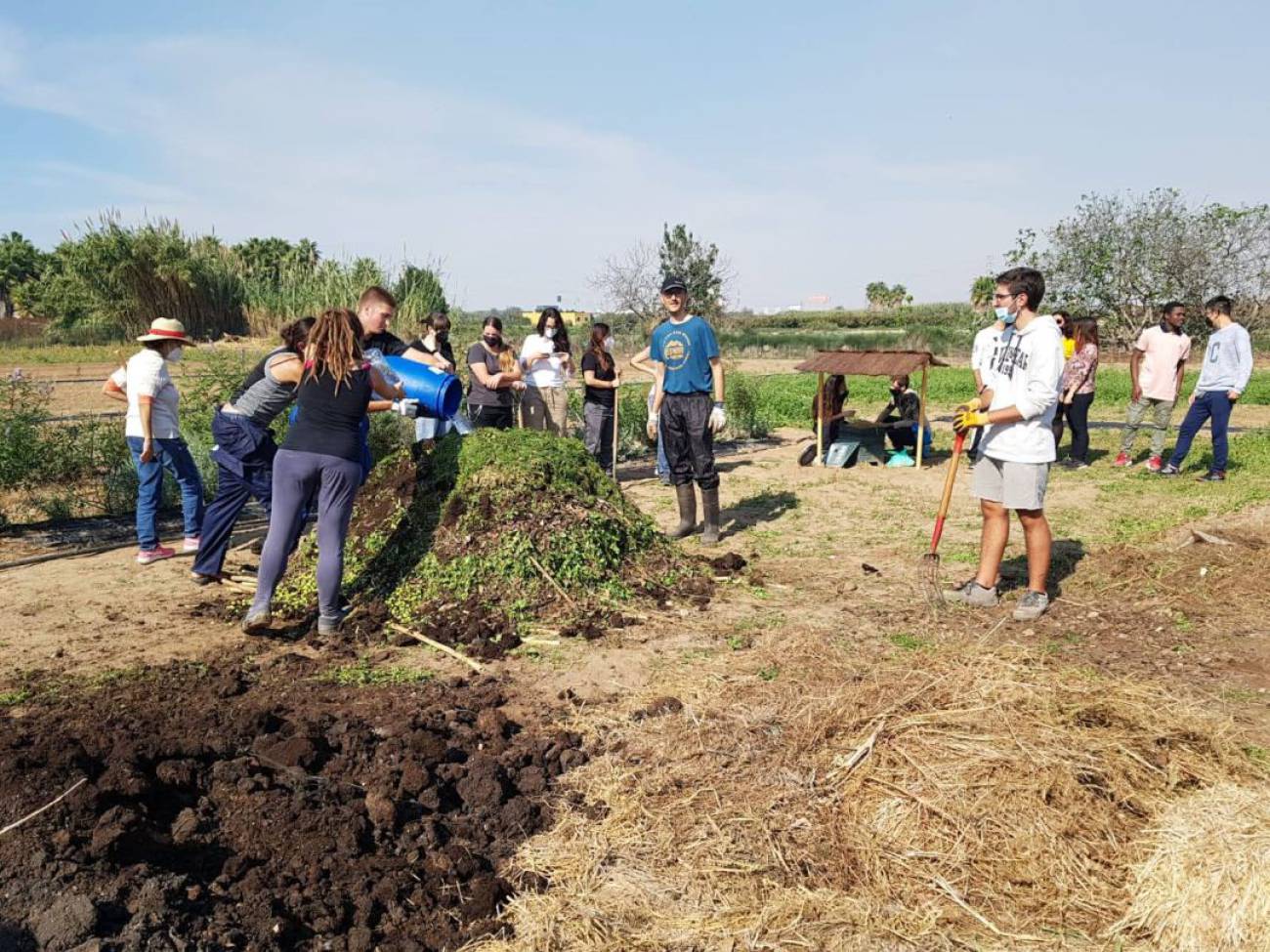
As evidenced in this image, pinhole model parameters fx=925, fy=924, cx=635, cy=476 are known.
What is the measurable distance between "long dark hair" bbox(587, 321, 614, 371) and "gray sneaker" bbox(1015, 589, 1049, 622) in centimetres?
514

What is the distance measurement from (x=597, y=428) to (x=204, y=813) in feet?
22.3

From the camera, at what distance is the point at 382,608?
17.6 ft

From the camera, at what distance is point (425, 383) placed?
596cm

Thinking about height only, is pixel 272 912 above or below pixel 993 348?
below

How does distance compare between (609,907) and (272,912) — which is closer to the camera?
(272,912)

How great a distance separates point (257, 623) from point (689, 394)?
11.4 ft

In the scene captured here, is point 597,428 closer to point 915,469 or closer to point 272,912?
point 915,469

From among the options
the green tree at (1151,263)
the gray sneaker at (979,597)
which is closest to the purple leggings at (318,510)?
the gray sneaker at (979,597)

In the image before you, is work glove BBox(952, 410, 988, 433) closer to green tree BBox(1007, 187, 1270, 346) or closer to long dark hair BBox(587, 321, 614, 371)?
long dark hair BBox(587, 321, 614, 371)

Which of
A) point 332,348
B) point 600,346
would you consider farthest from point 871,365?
point 332,348

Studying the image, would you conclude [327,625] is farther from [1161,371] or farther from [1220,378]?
[1161,371]

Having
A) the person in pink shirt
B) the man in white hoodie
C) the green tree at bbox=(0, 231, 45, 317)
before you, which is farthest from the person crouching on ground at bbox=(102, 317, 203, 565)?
the green tree at bbox=(0, 231, 45, 317)

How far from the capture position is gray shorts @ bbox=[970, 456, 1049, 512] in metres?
5.13

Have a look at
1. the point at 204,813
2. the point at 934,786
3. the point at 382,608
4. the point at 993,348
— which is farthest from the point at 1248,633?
the point at 204,813
